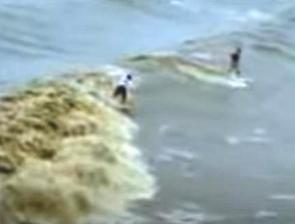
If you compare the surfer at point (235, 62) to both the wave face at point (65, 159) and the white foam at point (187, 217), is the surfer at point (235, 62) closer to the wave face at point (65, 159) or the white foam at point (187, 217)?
the wave face at point (65, 159)

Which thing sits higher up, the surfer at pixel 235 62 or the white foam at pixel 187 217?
the surfer at pixel 235 62

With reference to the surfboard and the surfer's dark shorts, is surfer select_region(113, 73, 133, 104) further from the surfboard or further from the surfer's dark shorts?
the surfboard

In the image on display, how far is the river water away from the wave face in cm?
58

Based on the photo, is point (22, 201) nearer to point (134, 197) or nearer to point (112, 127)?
point (134, 197)

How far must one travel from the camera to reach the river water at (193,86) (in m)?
22.7

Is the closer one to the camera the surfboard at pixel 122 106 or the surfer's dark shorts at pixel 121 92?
the surfboard at pixel 122 106

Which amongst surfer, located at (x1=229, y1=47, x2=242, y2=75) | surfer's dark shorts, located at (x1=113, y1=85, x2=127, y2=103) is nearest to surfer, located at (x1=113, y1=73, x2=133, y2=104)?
surfer's dark shorts, located at (x1=113, y1=85, x2=127, y2=103)

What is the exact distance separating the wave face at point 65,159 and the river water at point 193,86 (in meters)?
0.58

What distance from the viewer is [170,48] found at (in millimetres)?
39531

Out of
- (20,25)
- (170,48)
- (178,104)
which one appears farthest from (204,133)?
(20,25)

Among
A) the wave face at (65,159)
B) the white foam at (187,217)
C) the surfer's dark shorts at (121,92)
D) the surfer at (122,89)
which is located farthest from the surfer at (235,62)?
the white foam at (187,217)

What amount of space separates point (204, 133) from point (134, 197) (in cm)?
628

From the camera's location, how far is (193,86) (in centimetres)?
3269

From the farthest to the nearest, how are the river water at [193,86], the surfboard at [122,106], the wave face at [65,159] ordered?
the surfboard at [122,106], the river water at [193,86], the wave face at [65,159]
